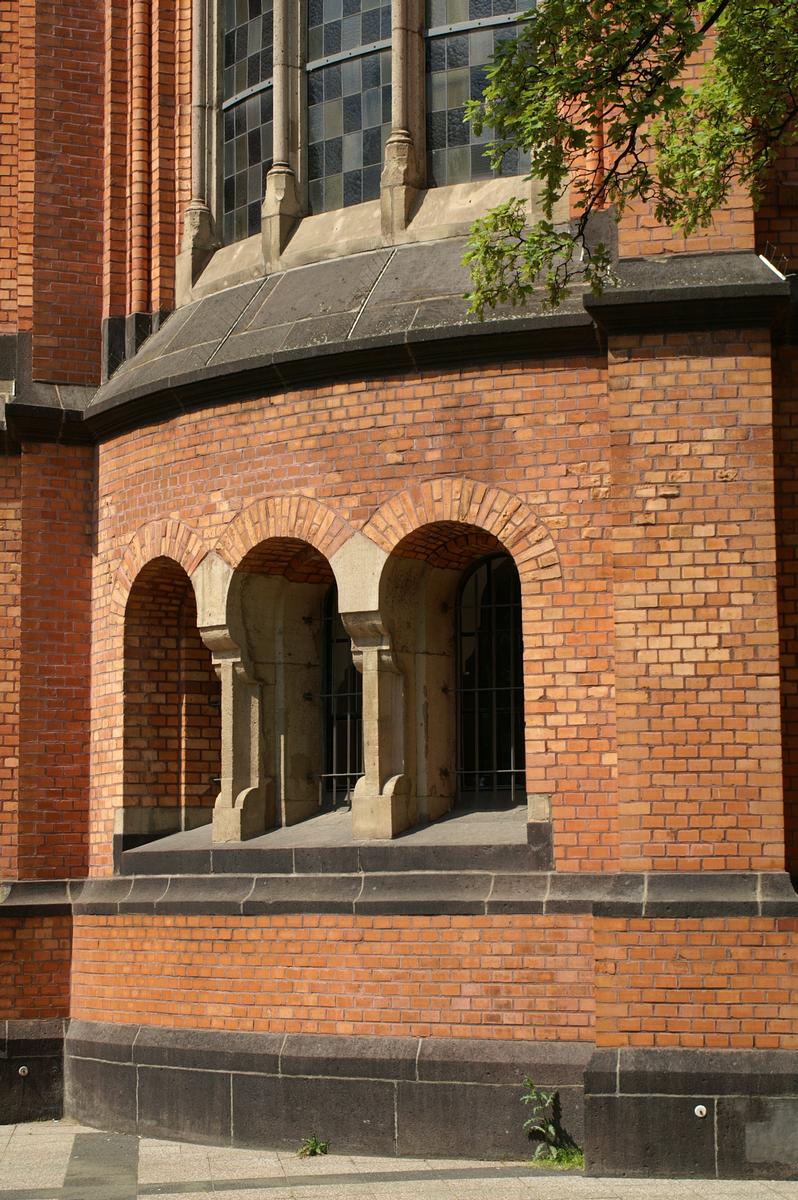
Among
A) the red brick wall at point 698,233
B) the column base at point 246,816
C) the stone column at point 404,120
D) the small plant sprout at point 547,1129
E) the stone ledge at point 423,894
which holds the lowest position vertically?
the small plant sprout at point 547,1129

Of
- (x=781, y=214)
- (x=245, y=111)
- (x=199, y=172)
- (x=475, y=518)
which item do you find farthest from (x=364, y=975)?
(x=245, y=111)

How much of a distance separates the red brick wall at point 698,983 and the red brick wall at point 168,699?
3.99 m

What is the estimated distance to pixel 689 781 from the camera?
378 inches

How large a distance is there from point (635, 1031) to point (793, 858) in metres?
1.28

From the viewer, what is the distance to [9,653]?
12820 millimetres

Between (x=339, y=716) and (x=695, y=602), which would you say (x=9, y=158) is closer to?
(x=339, y=716)

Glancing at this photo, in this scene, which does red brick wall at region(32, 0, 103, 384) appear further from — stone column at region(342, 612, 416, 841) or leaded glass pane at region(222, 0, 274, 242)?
stone column at region(342, 612, 416, 841)

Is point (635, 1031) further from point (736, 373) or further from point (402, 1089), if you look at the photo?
point (736, 373)

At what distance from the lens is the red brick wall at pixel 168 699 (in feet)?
40.7

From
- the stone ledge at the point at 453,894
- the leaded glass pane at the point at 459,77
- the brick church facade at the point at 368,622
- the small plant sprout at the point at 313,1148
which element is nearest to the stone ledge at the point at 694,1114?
the brick church facade at the point at 368,622

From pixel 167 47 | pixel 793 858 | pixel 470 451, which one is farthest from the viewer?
pixel 167 47

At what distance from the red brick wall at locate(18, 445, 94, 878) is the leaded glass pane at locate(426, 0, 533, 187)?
3.31 meters

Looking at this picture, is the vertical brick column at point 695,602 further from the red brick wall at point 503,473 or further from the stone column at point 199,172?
the stone column at point 199,172

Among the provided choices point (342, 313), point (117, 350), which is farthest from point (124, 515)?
point (342, 313)
